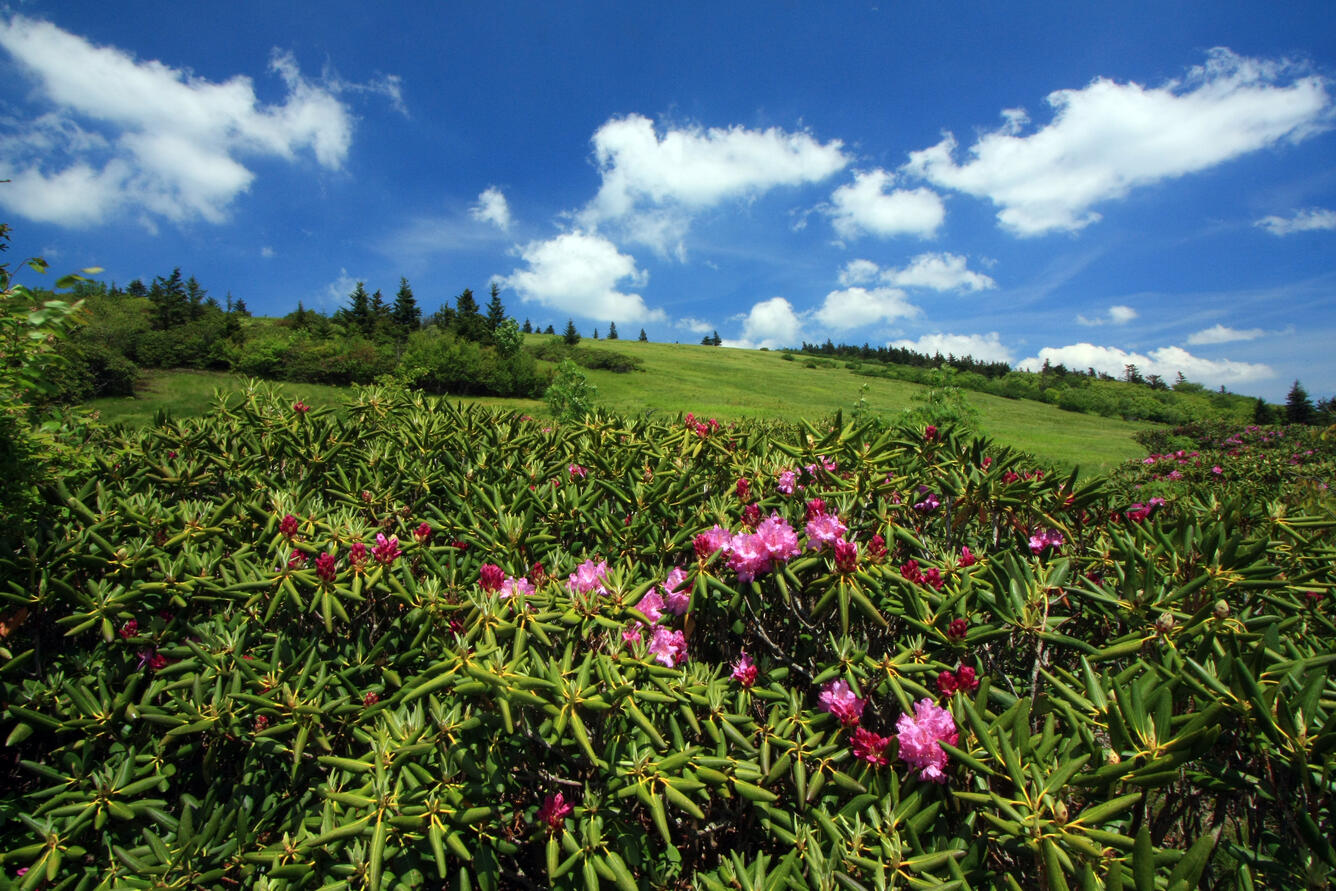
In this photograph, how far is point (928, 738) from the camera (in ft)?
5.05

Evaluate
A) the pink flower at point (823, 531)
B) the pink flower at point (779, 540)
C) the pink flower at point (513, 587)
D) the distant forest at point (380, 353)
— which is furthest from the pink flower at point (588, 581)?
the distant forest at point (380, 353)

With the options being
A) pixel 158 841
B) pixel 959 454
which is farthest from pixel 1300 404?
pixel 158 841

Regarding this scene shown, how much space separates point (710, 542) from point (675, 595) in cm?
23

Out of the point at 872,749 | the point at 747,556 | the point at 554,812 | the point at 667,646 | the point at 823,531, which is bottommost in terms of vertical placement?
the point at 554,812

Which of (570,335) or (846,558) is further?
(570,335)

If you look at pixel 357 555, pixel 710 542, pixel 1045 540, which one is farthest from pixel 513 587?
pixel 1045 540

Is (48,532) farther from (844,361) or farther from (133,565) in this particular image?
(844,361)

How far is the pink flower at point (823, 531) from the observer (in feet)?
6.30

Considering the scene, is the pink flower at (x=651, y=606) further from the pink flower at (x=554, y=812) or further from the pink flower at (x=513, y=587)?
the pink flower at (x=554, y=812)

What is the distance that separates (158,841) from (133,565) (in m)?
0.99

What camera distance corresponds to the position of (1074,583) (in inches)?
82.0

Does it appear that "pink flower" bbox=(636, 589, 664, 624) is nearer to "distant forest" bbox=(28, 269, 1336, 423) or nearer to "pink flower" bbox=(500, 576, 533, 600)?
A: "pink flower" bbox=(500, 576, 533, 600)

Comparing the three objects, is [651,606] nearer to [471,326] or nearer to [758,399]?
[758,399]

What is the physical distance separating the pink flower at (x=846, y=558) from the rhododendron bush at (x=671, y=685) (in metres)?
0.01
